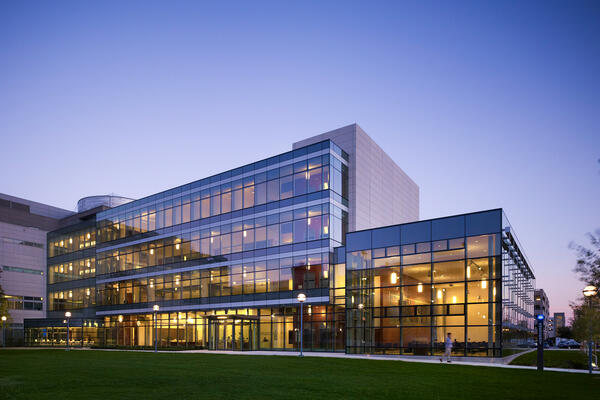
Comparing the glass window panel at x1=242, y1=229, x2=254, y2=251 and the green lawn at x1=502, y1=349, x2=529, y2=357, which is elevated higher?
the glass window panel at x1=242, y1=229, x2=254, y2=251

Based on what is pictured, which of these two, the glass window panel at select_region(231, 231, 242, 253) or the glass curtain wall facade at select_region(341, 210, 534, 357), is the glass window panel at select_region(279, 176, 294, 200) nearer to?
the glass window panel at select_region(231, 231, 242, 253)

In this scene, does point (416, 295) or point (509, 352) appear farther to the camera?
point (416, 295)

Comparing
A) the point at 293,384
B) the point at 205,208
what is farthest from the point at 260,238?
the point at 293,384

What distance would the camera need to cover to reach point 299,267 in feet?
147

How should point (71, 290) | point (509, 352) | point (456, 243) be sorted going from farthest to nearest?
point (71, 290)
point (456, 243)
point (509, 352)

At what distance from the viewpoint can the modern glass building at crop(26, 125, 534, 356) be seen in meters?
34.6

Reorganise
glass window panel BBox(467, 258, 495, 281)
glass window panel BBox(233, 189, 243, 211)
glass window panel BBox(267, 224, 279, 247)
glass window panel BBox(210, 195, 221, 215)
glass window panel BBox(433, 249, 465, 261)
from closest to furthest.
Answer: glass window panel BBox(467, 258, 495, 281) → glass window panel BBox(433, 249, 465, 261) → glass window panel BBox(267, 224, 279, 247) → glass window panel BBox(233, 189, 243, 211) → glass window panel BBox(210, 195, 221, 215)

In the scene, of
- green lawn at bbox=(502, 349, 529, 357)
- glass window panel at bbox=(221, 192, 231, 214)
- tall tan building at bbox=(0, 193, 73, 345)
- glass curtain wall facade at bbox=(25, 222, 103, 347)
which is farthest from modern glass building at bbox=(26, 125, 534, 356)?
tall tan building at bbox=(0, 193, 73, 345)

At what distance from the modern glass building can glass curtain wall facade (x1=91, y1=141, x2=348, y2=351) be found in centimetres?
14

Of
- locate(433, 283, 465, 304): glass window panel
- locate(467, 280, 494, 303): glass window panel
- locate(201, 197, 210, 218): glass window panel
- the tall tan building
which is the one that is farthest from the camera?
the tall tan building

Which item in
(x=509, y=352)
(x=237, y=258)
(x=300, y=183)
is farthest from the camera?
(x=237, y=258)

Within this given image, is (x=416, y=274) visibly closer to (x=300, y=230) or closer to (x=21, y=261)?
(x=300, y=230)

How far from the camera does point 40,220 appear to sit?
3091 inches

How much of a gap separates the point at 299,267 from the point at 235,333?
985cm
